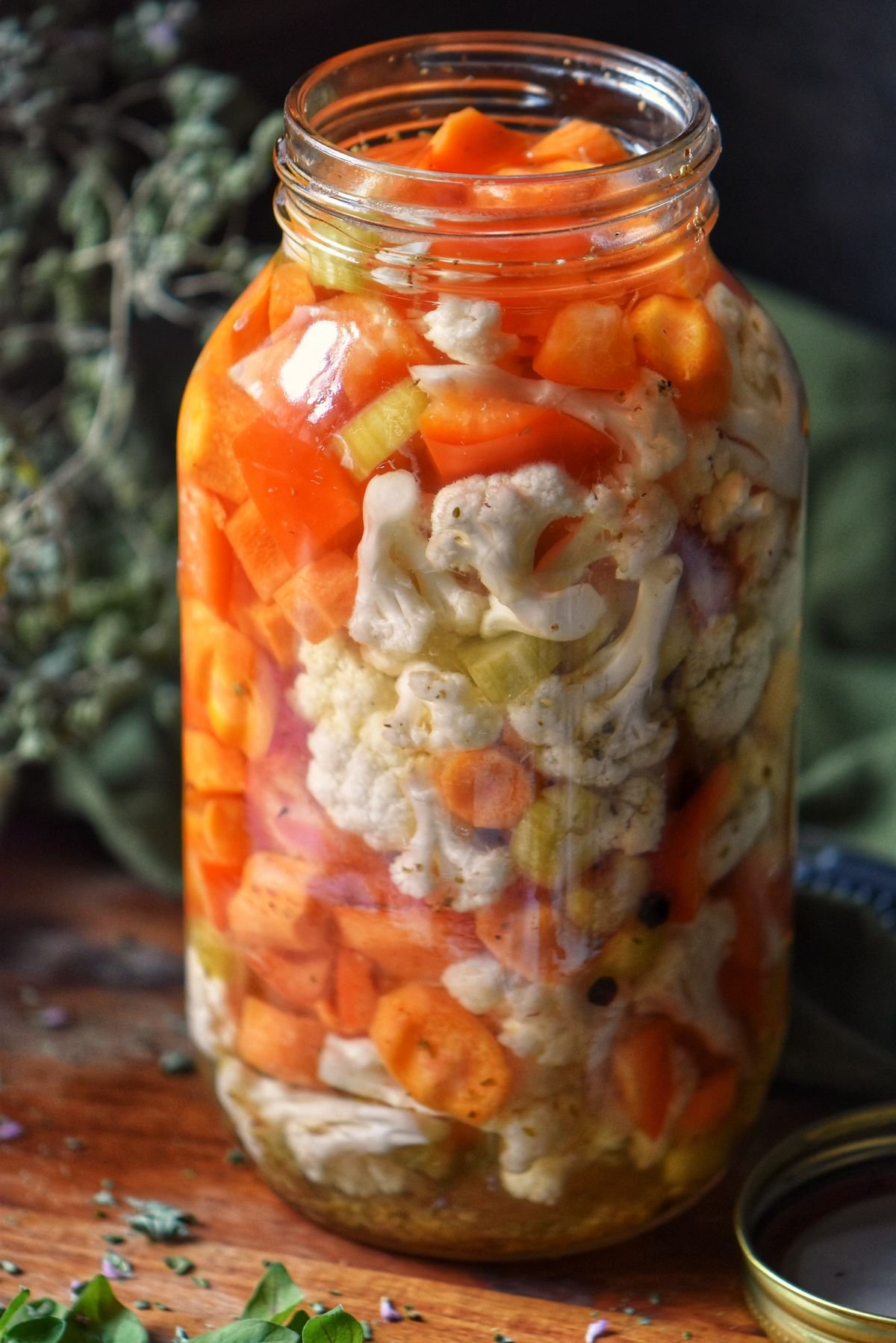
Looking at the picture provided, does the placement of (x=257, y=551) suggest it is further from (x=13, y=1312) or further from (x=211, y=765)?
(x=13, y=1312)

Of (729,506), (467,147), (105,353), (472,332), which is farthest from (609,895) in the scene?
(105,353)

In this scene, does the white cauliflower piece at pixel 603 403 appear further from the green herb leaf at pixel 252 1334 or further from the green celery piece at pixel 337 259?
the green herb leaf at pixel 252 1334

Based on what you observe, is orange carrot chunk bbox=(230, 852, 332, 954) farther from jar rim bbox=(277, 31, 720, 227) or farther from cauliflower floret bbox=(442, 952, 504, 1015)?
jar rim bbox=(277, 31, 720, 227)

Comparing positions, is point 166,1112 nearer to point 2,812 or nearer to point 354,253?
point 2,812

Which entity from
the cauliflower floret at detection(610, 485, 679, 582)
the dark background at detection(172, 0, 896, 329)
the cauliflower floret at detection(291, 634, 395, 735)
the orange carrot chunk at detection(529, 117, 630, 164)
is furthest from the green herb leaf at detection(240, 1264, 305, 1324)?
the dark background at detection(172, 0, 896, 329)

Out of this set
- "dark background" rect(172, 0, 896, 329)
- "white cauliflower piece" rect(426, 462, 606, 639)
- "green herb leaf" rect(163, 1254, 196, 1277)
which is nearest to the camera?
"white cauliflower piece" rect(426, 462, 606, 639)
